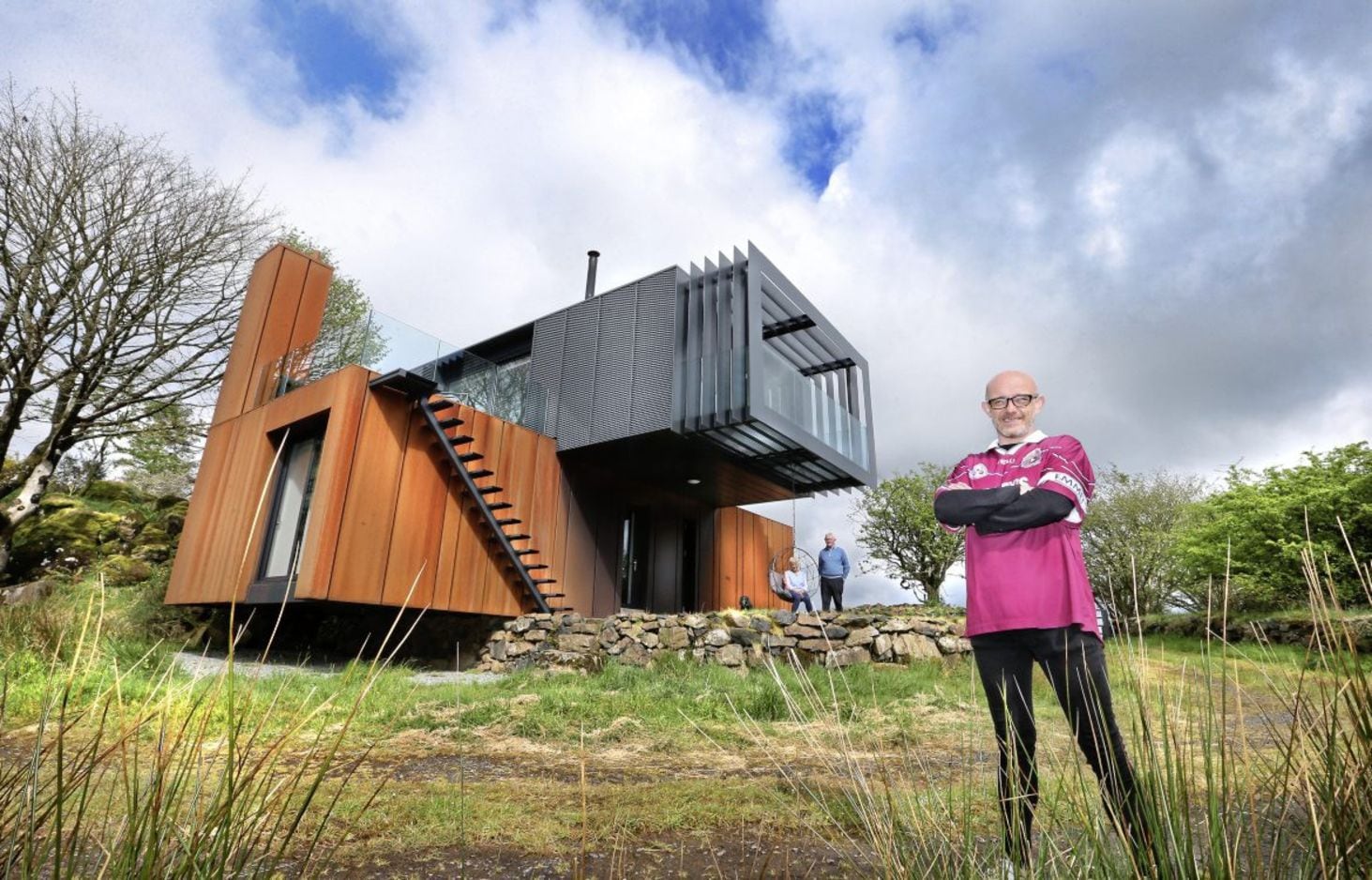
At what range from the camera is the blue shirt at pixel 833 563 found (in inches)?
480

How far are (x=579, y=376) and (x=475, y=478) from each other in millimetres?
3322

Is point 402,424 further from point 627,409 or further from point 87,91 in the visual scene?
point 87,91

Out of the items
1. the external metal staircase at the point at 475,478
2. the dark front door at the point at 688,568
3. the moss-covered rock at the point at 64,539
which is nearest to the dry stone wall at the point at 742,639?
the external metal staircase at the point at 475,478

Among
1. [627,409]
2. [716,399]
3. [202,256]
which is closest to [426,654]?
[627,409]

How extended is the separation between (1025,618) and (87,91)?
17337 millimetres

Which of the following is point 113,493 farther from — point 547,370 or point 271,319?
point 547,370

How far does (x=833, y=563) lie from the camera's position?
12234mm

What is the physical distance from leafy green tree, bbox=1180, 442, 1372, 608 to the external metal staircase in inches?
467

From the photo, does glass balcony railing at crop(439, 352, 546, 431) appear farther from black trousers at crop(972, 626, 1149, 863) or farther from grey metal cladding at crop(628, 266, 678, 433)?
black trousers at crop(972, 626, 1149, 863)

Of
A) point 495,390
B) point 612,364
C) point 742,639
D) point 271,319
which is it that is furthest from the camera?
point 612,364

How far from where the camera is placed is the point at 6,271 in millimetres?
12867

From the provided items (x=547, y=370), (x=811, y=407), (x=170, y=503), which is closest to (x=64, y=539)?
(x=170, y=503)

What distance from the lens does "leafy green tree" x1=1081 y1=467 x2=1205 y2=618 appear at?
19.3m

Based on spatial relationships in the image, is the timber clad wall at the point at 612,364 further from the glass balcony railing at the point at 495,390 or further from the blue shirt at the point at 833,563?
the blue shirt at the point at 833,563
